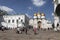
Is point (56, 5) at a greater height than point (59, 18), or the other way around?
point (56, 5)

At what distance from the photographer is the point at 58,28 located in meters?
25.7

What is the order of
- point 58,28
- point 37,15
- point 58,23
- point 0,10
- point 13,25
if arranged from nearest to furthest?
point 58,28, point 58,23, point 37,15, point 13,25, point 0,10

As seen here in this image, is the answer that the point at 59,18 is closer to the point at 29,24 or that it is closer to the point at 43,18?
the point at 43,18

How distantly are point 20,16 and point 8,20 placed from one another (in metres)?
6.01

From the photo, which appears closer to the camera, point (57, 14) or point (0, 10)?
point (57, 14)

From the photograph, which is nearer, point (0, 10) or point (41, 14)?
point (41, 14)

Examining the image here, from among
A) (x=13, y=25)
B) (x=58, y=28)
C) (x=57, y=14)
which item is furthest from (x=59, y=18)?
(x=13, y=25)

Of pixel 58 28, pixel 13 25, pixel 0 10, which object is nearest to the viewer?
pixel 58 28

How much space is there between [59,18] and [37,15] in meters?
37.4

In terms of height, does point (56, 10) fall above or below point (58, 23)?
above

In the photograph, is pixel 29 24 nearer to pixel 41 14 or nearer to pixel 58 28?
pixel 41 14

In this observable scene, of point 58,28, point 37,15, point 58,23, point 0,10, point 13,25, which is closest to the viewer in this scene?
point 58,28

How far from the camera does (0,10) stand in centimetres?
8681

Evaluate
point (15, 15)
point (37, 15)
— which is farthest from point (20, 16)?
point (37, 15)
